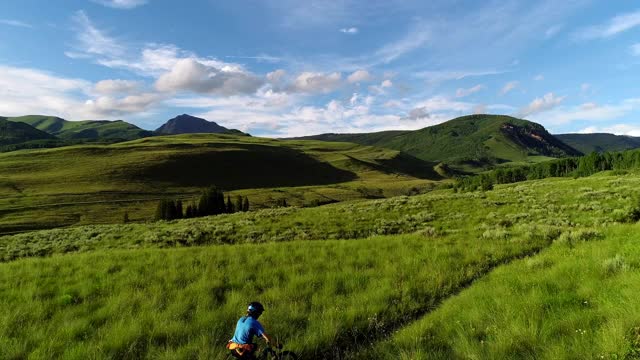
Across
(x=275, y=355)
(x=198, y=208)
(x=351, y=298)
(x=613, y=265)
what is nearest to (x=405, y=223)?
(x=613, y=265)

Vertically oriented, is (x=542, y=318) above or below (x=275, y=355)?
Result: above

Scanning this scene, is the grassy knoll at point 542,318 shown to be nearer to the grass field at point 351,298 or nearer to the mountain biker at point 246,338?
the grass field at point 351,298

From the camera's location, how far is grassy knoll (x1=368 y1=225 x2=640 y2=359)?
6777 millimetres

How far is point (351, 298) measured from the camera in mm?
10875

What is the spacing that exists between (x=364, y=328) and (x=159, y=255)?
10629 mm

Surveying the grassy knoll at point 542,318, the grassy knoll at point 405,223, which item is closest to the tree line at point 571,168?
the grassy knoll at point 405,223

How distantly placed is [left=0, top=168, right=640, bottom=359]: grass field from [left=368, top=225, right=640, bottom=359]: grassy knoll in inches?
1.3

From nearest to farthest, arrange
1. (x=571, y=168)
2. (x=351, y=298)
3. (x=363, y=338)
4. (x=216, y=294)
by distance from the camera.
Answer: (x=363, y=338) < (x=351, y=298) < (x=216, y=294) < (x=571, y=168)

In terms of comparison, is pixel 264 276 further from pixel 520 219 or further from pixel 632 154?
pixel 632 154

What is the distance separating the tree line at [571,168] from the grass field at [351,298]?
94355 mm

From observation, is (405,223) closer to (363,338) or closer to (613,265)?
(613,265)

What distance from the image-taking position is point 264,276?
43.4 ft

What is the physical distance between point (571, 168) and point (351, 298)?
173455 mm

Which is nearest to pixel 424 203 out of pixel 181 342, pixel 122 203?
pixel 181 342
